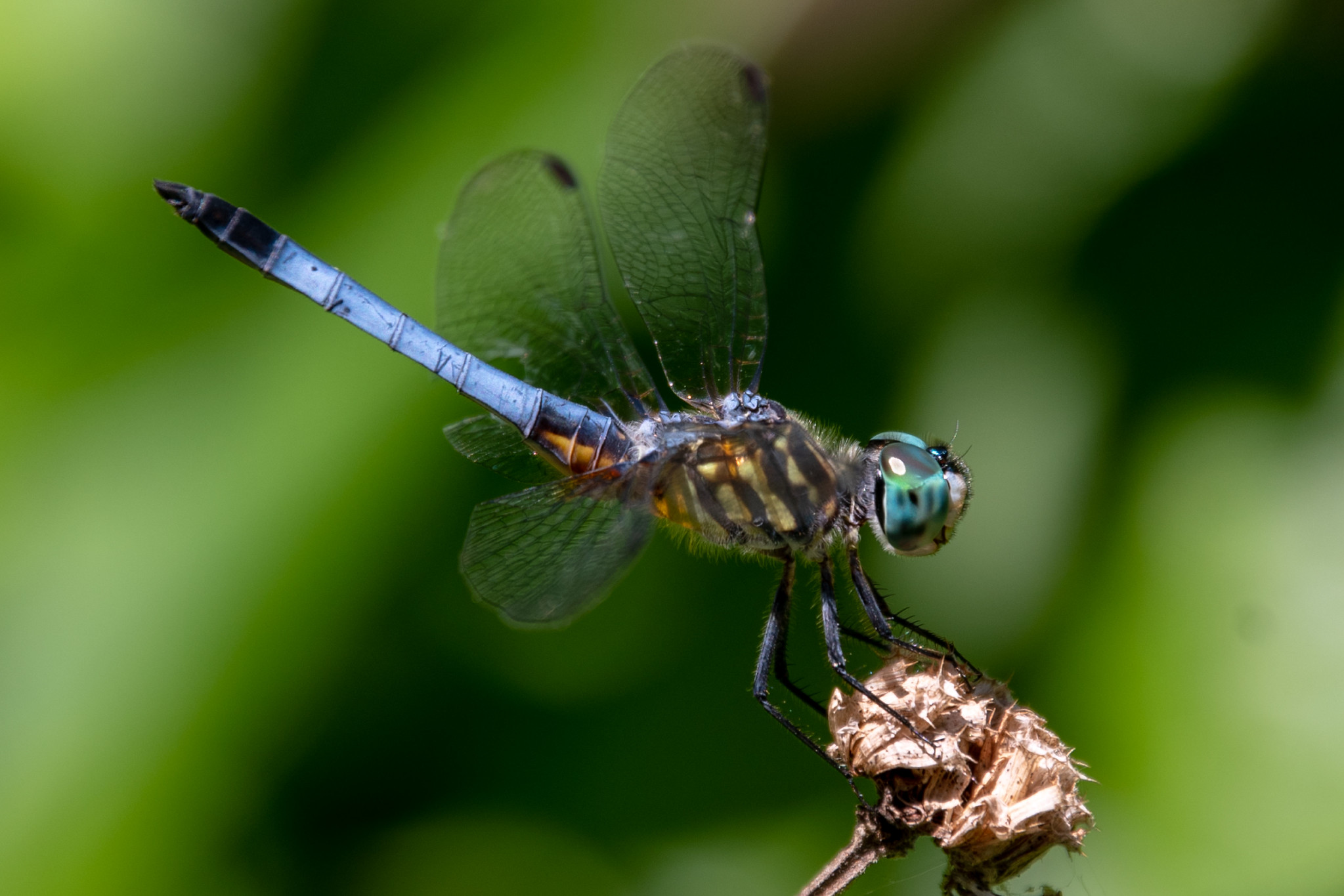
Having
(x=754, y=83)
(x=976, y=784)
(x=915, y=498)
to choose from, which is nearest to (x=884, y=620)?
(x=915, y=498)

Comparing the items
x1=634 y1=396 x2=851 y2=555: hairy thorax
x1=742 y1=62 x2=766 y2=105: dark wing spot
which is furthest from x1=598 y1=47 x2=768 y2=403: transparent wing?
x1=634 y1=396 x2=851 y2=555: hairy thorax

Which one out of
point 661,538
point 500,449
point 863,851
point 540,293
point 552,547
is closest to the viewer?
point 863,851

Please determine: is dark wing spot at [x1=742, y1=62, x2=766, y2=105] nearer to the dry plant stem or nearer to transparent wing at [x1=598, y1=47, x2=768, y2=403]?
transparent wing at [x1=598, y1=47, x2=768, y2=403]

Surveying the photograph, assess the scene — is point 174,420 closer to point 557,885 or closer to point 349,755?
point 349,755

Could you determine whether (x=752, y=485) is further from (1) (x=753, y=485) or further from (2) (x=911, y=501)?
(2) (x=911, y=501)

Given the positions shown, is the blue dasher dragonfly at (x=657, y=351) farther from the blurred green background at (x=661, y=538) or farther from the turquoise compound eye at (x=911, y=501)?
the blurred green background at (x=661, y=538)

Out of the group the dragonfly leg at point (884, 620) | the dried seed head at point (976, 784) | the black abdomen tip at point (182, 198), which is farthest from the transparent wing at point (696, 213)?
the dried seed head at point (976, 784)

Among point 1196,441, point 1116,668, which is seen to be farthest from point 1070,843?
point 1196,441
